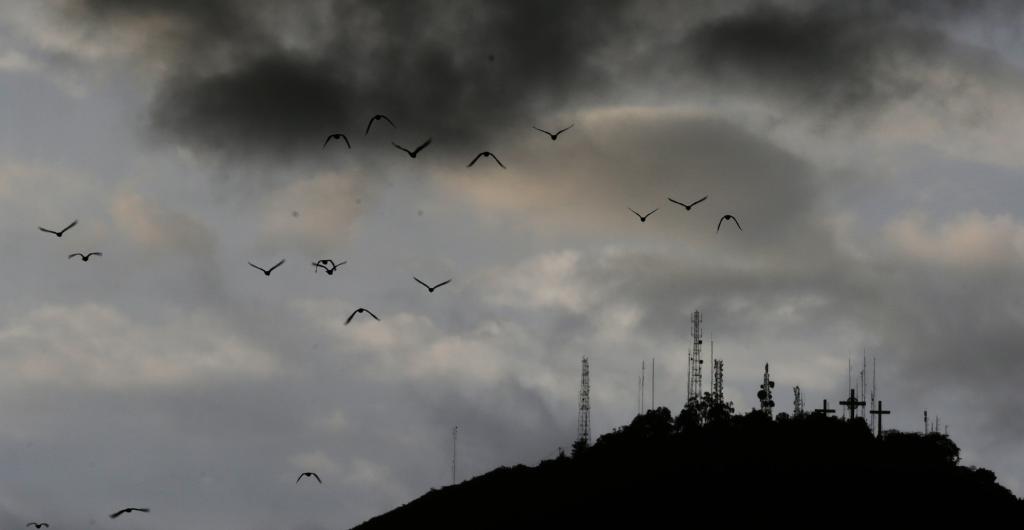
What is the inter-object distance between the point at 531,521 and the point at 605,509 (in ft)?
35.9

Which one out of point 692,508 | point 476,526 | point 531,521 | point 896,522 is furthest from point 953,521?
point 476,526

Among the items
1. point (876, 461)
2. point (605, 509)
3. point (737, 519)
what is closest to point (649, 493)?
point (605, 509)

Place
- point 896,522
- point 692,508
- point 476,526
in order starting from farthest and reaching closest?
point 476,526, point 692,508, point 896,522

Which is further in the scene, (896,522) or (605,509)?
(605,509)

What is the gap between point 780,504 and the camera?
534 feet

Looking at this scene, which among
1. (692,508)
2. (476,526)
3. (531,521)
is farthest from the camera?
(476,526)

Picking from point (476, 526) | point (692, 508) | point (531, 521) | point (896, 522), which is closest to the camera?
point (896, 522)

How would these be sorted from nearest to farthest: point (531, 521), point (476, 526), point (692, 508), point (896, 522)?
point (896, 522) < point (692, 508) < point (531, 521) < point (476, 526)

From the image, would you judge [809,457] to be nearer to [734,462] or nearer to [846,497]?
[734,462]

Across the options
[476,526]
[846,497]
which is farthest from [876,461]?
[476,526]

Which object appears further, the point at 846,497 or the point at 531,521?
the point at 531,521

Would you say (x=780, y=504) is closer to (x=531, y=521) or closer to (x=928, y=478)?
(x=928, y=478)

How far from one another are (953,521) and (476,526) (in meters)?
68.0

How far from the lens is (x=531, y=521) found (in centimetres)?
17875
